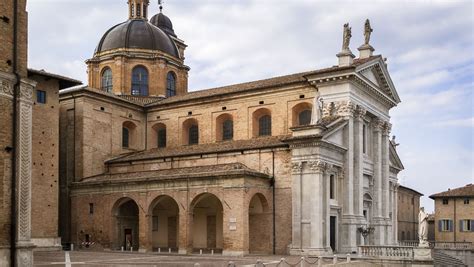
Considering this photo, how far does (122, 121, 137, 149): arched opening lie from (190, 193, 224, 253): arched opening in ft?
27.0

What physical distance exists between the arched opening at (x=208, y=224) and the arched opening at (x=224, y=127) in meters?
4.84

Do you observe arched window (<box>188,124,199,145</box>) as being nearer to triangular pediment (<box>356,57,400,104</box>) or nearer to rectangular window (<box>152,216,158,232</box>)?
rectangular window (<box>152,216,158,232</box>)

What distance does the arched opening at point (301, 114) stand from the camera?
34.6 meters

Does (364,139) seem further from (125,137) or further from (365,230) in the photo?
(125,137)

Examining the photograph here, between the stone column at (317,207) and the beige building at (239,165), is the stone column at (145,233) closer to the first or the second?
the beige building at (239,165)

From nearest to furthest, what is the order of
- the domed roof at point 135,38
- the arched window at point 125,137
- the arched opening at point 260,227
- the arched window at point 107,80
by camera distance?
1. the arched opening at point 260,227
2. the arched window at point 125,137
3. the arched window at point 107,80
4. the domed roof at point 135,38

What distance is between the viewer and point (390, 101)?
38.9m

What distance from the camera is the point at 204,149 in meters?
35.2

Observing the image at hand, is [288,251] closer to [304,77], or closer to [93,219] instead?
[304,77]

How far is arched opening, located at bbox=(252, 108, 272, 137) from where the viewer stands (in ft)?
119

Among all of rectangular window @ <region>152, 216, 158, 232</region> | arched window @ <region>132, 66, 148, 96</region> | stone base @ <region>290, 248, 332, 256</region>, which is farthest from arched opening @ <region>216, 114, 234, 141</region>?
stone base @ <region>290, 248, 332, 256</region>

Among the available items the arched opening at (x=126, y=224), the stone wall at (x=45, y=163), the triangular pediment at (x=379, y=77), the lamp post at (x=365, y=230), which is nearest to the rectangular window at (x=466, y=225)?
the triangular pediment at (x=379, y=77)

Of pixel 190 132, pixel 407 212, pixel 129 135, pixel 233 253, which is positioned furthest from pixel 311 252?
pixel 407 212

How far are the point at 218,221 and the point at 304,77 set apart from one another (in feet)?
31.8
